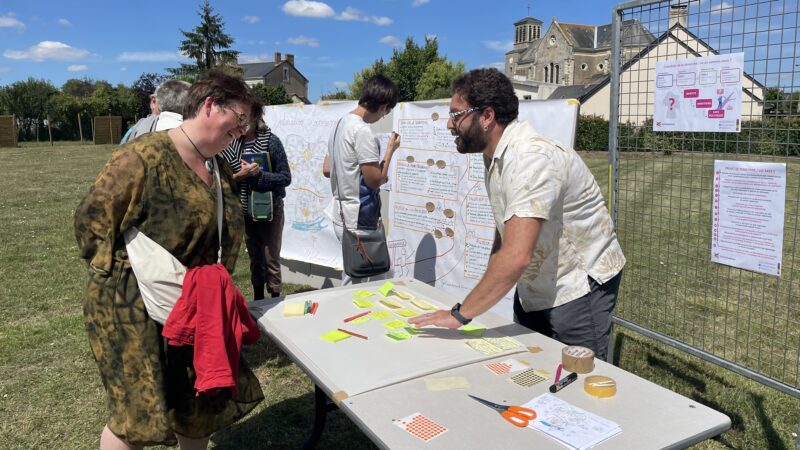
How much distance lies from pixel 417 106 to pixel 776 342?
3.18m

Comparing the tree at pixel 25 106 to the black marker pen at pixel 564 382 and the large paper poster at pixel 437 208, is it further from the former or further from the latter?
the black marker pen at pixel 564 382

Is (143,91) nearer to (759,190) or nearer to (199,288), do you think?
(199,288)

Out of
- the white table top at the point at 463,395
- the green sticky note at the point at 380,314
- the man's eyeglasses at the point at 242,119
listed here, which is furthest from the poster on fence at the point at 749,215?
the man's eyeglasses at the point at 242,119

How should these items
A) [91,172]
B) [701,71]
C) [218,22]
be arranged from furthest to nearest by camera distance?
[218,22] → [91,172] → [701,71]

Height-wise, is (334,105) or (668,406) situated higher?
(334,105)

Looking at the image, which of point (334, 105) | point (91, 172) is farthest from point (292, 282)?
point (91, 172)

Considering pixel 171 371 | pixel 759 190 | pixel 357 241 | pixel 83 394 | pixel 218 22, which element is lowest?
pixel 83 394

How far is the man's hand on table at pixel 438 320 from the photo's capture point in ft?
6.48

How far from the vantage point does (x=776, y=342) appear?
4121mm

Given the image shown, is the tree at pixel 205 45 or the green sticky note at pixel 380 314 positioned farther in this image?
the tree at pixel 205 45

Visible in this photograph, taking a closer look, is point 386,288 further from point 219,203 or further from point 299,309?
point 219,203

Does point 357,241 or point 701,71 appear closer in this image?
point 701,71

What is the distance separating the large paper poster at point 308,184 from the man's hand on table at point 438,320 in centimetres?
309

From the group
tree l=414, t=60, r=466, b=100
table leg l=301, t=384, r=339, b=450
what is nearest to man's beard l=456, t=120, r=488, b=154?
table leg l=301, t=384, r=339, b=450
